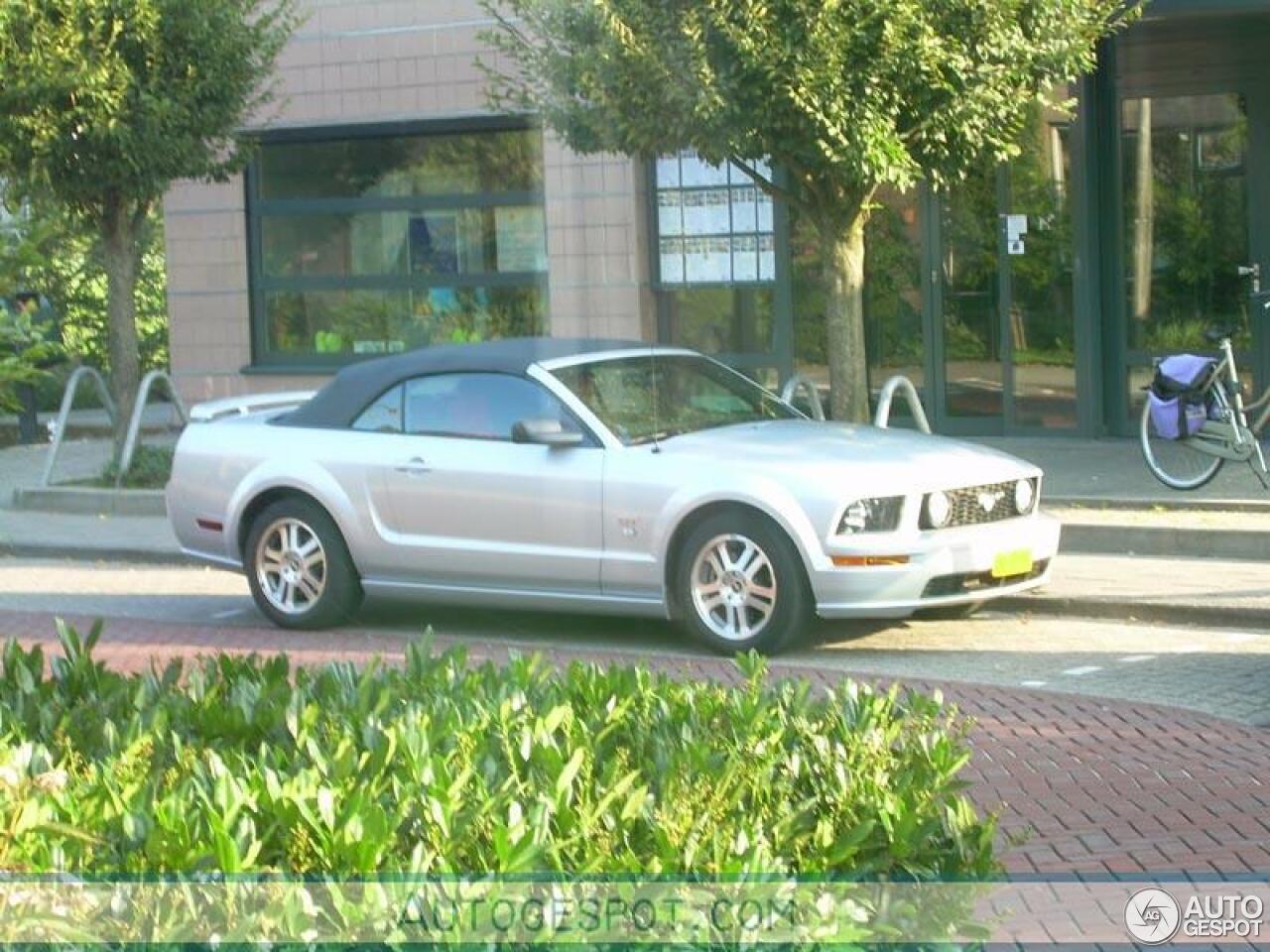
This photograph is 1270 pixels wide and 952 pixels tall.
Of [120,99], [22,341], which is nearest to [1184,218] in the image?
[120,99]

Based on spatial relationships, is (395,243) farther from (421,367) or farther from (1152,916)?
(1152,916)

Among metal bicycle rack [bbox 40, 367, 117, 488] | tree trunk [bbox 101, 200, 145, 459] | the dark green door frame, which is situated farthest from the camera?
tree trunk [bbox 101, 200, 145, 459]

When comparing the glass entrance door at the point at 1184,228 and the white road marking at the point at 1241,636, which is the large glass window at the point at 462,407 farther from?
the glass entrance door at the point at 1184,228

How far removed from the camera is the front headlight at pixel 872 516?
9.81 meters

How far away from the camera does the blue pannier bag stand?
14180 mm

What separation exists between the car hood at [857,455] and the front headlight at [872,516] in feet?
0.19

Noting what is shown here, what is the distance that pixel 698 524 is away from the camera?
10.1 meters

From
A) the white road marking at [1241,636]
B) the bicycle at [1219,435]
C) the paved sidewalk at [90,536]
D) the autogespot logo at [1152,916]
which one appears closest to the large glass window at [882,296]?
the bicycle at [1219,435]

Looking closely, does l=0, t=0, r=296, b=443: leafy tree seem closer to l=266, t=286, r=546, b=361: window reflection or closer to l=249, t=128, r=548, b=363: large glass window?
l=249, t=128, r=548, b=363: large glass window

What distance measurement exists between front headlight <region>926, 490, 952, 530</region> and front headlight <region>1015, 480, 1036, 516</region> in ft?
1.73

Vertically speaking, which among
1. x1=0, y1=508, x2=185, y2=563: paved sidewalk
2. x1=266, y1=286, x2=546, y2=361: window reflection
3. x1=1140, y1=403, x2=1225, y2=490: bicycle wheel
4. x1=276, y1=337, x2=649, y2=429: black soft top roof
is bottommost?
x1=0, y1=508, x2=185, y2=563: paved sidewalk

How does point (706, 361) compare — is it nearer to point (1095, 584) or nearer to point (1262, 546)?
point (1095, 584)

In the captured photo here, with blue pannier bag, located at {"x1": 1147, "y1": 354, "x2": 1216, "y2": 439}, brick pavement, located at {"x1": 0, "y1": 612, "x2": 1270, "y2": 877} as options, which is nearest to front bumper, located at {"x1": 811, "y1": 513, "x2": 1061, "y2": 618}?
brick pavement, located at {"x1": 0, "y1": 612, "x2": 1270, "y2": 877}

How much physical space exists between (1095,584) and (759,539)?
2.68 meters
